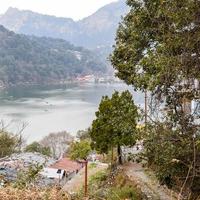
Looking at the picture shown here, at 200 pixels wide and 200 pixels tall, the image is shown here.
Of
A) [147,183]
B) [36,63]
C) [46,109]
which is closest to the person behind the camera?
[147,183]

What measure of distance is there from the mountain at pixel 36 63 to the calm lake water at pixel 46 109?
8515 mm

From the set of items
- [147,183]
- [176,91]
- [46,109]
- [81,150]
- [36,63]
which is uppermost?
[176,91]

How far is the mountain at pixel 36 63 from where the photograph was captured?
102m

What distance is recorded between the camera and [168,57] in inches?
190

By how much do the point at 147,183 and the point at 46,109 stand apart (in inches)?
2213

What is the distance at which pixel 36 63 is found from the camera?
359 feet

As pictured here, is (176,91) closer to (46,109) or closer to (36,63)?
(46,109)

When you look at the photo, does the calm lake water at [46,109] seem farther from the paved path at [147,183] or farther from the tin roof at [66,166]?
the paved path at [147,183]

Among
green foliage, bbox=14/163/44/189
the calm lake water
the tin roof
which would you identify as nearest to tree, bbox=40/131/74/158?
the calm lake water

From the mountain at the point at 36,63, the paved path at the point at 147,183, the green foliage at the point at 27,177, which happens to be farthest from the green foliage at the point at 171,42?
the mountain at the point at 36,63

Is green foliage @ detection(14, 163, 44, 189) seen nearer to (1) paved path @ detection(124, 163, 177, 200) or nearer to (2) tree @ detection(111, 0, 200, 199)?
(2) tree @ detection(111, 0, 200, 199)

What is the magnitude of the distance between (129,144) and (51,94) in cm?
7593

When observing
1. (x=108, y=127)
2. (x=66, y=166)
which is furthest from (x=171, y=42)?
(x=66, y=166)

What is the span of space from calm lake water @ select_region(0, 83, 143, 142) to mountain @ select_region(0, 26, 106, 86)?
8515 millimetres
